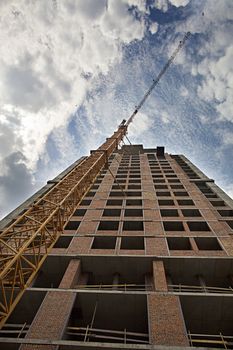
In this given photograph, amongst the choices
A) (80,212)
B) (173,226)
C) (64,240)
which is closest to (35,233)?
(64,240)

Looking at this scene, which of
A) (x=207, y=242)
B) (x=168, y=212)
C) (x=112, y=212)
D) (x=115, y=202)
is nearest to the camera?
(x=207, y=242)

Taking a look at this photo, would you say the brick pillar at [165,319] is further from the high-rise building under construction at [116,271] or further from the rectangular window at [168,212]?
the rectangular window at [168,212]

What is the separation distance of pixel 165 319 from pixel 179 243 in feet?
27.8

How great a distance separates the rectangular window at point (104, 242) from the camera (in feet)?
65.2

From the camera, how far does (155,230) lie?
797 inches

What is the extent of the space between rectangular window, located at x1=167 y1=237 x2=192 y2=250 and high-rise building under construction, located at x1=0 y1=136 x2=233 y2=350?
92 mm

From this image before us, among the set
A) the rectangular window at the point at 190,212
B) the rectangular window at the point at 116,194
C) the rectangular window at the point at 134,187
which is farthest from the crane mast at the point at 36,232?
the rectangular window at the point at 190,212

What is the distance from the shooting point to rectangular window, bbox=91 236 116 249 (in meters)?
19.9

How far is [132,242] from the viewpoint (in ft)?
65.1

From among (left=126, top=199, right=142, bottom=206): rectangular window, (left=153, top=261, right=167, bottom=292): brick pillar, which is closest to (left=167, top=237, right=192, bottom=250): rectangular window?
(left=153, top=261, right=167, bottom=292): brick pillar

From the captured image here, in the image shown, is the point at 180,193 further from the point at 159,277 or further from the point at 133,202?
the point at 159,277

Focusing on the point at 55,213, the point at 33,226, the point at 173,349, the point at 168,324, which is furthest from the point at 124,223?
the point at 173,349

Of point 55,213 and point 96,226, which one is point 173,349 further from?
point 96,226

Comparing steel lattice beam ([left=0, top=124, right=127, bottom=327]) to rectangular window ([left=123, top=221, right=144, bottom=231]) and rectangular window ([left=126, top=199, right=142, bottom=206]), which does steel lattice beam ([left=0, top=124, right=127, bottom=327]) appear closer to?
rectangular window ([left=126, top=199, right=142, bottom=206])
